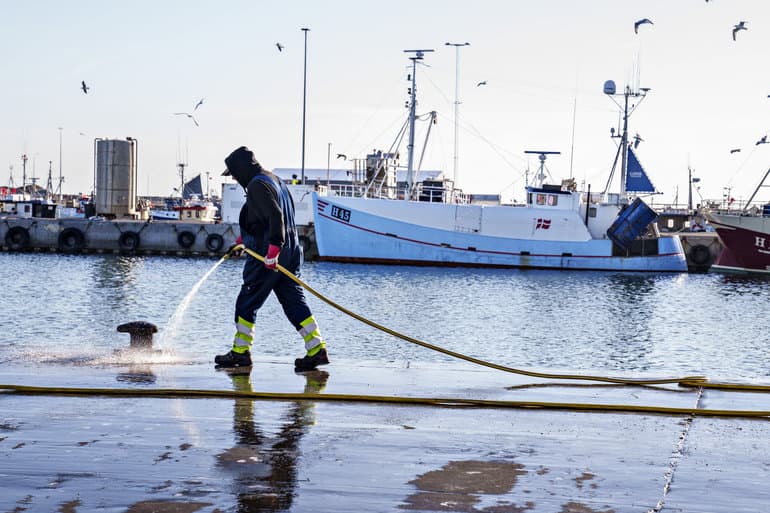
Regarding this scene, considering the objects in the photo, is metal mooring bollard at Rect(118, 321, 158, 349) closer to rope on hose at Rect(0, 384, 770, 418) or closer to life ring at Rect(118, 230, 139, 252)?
rope on hose at Rect(0, 384, 770, 418)

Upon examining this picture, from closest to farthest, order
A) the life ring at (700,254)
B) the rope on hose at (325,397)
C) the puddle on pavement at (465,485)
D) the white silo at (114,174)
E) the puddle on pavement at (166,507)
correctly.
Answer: the puddle on pavement at (166,507)
the puddle on pavement at (465,485)
the rope on hose at (325,397)
the life ring at (700,254)
the white silo at (114,174)

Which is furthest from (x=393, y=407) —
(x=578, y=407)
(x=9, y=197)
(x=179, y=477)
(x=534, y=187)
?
(x=9, y=197)

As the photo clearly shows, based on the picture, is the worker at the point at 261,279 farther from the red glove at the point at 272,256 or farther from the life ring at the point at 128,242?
the life ring at the point at 128,242

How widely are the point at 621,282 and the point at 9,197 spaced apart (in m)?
92.0

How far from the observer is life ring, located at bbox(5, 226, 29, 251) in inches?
2141

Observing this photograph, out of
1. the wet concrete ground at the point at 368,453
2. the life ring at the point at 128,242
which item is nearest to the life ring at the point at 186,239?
the life ring at the point at 128,242

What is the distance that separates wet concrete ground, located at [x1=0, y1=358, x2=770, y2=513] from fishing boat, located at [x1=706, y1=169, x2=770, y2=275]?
4384 centimetres

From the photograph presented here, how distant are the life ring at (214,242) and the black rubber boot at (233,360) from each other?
45739mm

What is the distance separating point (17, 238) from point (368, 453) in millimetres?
54137

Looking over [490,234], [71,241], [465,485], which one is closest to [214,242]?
[71,241]

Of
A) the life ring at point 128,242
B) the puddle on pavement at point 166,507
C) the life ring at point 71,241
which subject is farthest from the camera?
the life ring at point 71,241

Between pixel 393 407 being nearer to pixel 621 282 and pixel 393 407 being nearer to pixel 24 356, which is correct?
pixel 24 356

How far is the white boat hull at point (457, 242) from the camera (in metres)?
48.8

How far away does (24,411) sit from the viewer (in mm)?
5449
